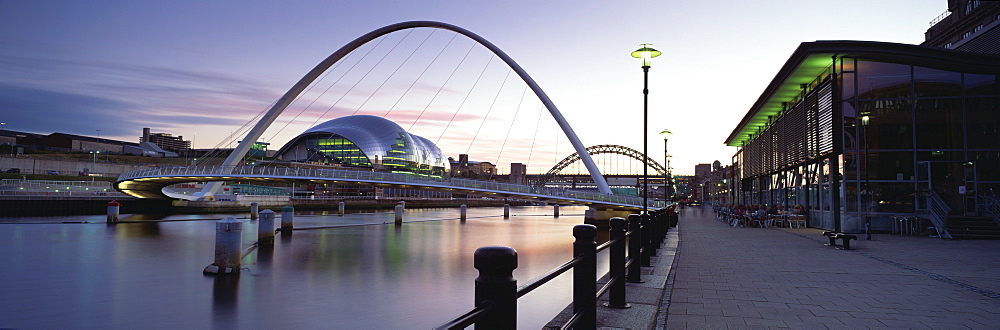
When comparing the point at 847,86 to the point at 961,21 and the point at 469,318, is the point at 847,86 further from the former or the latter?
the point at 961,21

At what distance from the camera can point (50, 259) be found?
2050 cm

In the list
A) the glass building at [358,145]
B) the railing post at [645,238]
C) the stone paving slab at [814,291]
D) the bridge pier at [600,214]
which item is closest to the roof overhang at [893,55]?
the stone paving slab at [814,291]

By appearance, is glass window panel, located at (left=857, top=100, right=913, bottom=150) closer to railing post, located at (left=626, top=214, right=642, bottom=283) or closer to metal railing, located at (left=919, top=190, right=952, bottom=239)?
metal railing, located at (left=919, top=190, right=952, bottom=239)

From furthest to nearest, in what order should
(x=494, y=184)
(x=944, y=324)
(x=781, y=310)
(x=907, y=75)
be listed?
1. (x=494, y=184)
2. (x=907, y=75)
3. (x=781, y=310)
4. (x=944, y=324)

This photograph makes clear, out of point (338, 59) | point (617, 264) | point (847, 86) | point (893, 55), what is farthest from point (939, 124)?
point (338, 59)

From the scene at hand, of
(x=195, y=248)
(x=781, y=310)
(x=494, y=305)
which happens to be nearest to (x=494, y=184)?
(x=195, y=248)

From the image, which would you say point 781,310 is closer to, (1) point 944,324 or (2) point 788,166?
(1) point 944,324

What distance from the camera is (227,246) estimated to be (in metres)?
16.3

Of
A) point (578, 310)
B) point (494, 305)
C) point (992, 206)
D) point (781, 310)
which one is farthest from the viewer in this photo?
point (992, 206)

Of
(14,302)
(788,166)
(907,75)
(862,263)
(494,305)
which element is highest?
(907,75)

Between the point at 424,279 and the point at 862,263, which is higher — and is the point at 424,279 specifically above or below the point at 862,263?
below

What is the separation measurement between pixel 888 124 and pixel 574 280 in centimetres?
2562

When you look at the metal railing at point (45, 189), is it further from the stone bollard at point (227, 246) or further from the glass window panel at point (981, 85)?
the glass window panel at point (981, 85)

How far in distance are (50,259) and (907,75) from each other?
34670mm
